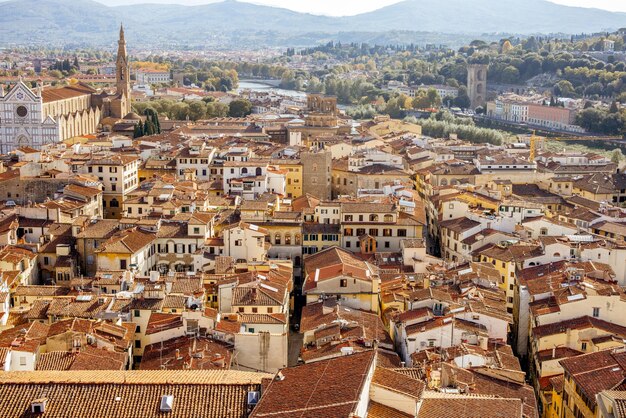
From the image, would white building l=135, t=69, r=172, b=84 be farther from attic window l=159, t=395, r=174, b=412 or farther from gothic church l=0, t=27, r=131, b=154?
attic window l=159, t=395, r=174, b=412

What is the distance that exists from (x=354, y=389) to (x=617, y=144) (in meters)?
59.7

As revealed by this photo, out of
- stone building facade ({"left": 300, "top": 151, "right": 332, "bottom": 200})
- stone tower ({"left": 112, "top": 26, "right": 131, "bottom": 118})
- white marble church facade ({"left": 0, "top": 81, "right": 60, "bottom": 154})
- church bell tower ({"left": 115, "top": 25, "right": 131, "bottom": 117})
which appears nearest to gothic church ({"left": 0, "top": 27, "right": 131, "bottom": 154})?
white marble church facade ({"left": 0, "top": 81, "right": 60, "bottom": 154})

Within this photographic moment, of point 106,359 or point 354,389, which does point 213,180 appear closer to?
point 106,359

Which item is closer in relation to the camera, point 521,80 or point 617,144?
point 617,144

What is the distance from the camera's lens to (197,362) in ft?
53.4

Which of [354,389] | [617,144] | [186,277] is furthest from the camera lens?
[617,144]

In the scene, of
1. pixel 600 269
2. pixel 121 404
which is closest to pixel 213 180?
pixel 600 269

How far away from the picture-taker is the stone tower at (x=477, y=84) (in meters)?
97.8

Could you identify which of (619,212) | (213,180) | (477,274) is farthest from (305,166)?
(477,274)

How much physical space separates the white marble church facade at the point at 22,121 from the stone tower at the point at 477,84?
57.0 metres

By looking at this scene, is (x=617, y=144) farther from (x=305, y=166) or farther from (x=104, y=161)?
(x=104, y=161)

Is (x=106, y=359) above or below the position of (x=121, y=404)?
below

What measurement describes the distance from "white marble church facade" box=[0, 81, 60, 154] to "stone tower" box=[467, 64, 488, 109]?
5696 cm

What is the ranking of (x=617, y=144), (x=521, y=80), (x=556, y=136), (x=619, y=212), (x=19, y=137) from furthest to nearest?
(x=521, y=80) → (x=556, y=136) → (x=617, y=144) → (x=19, y=137) → (x=619, y=212)
